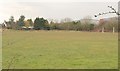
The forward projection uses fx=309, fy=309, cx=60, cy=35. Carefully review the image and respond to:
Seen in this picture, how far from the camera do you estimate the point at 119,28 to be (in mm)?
1256

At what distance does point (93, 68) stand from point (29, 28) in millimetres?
69201

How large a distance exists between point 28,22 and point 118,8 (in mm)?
75589

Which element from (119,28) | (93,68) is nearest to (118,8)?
(119,28)

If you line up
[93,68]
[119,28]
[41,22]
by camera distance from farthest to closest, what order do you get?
[41,22]
[93,68]
[119,28]

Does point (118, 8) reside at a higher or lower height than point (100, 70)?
higher

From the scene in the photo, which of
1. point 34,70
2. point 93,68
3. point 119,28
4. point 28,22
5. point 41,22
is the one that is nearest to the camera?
point 119,28

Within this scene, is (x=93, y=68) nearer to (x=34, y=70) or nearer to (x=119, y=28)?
(x=34, y=70)

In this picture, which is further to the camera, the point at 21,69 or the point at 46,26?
the point at 46,26

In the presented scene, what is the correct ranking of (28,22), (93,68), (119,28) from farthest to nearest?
(28,22)
(93,68)
(119,28)

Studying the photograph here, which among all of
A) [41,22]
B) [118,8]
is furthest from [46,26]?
[118,8]

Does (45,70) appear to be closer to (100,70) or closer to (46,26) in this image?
(100,70)

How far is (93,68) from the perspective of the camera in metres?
9.09

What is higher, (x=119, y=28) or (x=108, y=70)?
(x=119, y=28)

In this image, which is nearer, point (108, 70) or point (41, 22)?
point (108, 70)
